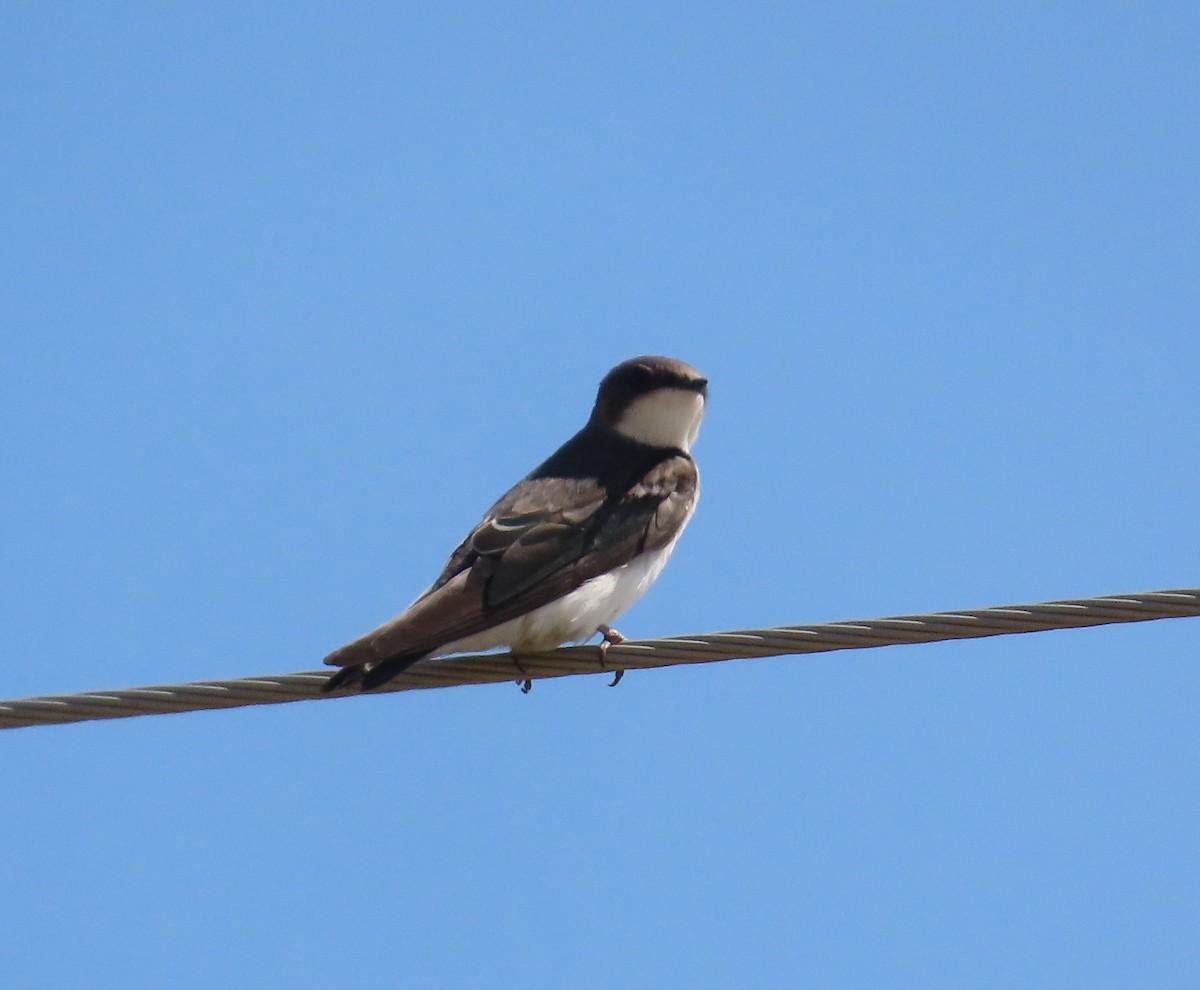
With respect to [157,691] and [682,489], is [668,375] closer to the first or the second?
[682,489]

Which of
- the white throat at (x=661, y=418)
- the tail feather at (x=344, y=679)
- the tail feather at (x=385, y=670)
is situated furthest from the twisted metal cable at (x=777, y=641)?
the white throat at (x=661, y=418)

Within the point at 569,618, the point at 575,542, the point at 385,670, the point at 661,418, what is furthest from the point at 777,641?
the point at 661,418

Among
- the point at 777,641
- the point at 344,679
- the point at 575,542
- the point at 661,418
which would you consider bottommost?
the point at 344,679

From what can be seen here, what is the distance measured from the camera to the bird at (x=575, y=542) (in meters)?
6.00

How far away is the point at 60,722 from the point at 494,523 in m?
2.20

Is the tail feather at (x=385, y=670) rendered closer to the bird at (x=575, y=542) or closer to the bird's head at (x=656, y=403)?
the bird at (x=575, y=542)

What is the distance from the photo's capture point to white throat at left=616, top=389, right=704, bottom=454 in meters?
8.33

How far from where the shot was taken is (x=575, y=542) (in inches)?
275

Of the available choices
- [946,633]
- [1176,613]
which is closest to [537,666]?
[946,633]

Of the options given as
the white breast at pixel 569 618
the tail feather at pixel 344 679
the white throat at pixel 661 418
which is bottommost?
the tail feather at pixel 344 679

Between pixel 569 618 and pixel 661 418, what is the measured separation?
1926mm

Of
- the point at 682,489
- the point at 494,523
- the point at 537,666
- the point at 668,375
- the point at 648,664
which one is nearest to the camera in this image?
the point at 648,664

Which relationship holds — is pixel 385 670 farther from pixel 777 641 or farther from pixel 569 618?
pixel 777 641

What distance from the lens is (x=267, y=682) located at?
17.1 ft
